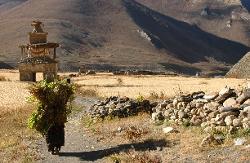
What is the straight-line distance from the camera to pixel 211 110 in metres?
19.0

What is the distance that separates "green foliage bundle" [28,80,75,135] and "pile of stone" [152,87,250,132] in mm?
4100

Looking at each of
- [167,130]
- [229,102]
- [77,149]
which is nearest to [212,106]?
[229,102]

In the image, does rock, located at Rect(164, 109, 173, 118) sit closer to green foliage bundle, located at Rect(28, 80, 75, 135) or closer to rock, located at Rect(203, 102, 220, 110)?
rock, located at Rect(203, 102, 220, 110)

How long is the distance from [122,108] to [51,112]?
19.4ft

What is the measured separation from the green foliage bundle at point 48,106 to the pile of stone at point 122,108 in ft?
17.4

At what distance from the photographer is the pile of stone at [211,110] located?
17.6 meters

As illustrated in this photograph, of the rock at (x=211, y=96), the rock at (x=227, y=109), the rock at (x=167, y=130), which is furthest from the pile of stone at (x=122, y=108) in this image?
the rock at (x=227, y=109)

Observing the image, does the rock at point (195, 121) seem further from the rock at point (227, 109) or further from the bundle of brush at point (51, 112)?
the bundle of brush at point (51, 112)

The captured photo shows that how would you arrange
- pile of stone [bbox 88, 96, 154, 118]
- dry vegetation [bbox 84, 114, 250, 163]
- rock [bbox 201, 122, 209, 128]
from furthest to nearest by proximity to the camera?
pile of stone [bbox 88, 96, 154, 118] → rock [bbox 201, 122, 209, 128] → dry vegetation [bbox 84, 114, 250, 163]

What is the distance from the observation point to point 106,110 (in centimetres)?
2495

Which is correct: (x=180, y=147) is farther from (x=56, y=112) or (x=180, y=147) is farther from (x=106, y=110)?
(x=106, y=110)

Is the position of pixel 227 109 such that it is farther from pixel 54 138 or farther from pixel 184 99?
pixel 54 138

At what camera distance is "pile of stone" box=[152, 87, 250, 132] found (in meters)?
17.6

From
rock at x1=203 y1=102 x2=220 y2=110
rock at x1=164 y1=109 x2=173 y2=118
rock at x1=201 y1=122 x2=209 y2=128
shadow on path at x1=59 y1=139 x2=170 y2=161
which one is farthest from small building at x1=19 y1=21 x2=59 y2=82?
rock at x1=201 y1=122 x2=209 y2=128
